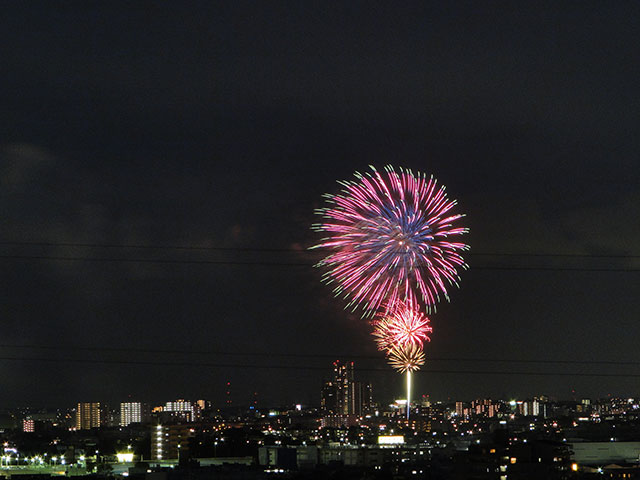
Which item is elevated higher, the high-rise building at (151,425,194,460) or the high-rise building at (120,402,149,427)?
the high-rise building at (151,425,194,460)

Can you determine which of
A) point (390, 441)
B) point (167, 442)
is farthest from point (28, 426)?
point (390, 441)

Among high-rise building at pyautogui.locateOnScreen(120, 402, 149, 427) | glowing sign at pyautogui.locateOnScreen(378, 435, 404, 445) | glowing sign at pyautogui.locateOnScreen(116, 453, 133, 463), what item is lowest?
high-rise building at pyautogui.locateOnScreen(120, 402, 149, 427)

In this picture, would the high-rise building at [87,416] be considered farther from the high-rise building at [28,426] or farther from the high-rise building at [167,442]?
the high-rise building at [167,442]

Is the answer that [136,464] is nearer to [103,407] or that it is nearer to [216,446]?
[216,446]

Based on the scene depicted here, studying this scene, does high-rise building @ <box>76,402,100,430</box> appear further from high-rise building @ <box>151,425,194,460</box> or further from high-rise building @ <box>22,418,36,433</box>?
high-rise building @ <box>151,425,194,460</box>

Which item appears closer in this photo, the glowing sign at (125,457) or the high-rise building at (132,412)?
the glowing sign at (125,457)

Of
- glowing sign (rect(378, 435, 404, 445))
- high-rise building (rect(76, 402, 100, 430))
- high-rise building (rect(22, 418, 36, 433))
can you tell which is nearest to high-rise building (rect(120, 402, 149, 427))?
high-rise building (rect(76, 402, 100, 430))

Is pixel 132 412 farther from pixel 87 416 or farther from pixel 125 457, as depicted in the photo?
pixel 125 457

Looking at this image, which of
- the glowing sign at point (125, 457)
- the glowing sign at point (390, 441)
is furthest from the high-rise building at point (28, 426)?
the glowing sign at point (125, 457)
